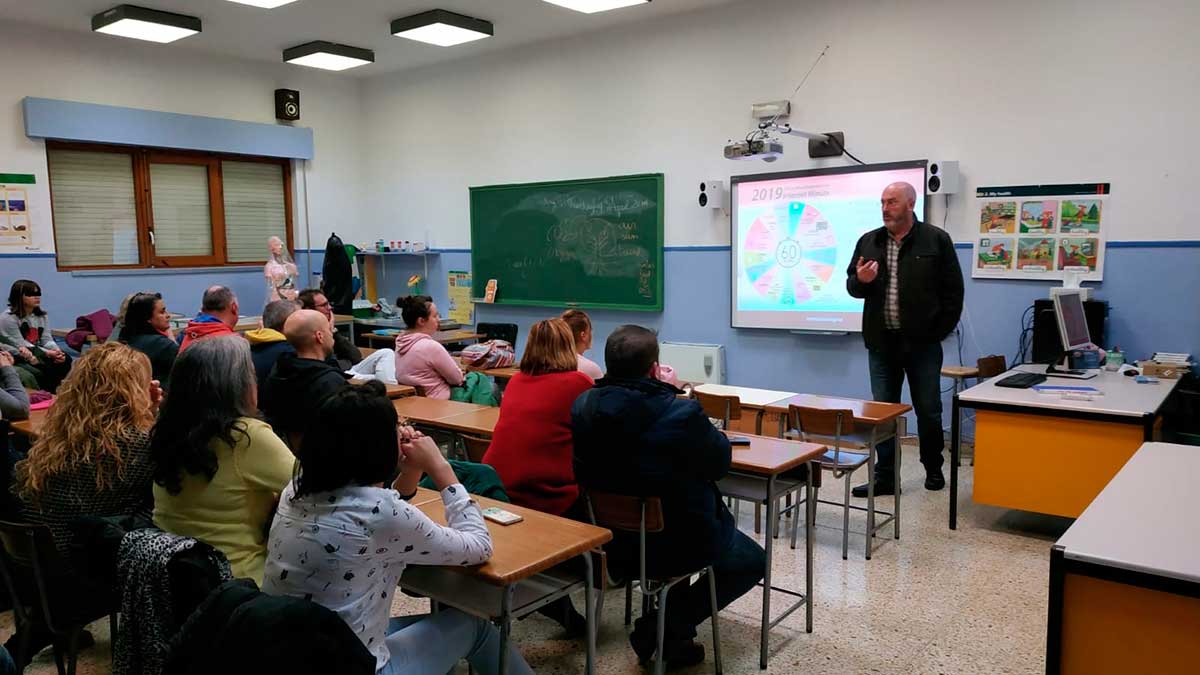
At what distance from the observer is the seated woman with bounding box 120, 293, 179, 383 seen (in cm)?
408

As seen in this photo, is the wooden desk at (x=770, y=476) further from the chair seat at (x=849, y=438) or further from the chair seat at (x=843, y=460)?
the chair seat at (x=849, y=438)

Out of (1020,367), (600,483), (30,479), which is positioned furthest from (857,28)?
(30,479)

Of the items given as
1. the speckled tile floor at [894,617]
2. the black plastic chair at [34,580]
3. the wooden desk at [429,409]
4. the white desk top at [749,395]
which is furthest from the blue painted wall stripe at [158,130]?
the white desk top at [749,395]

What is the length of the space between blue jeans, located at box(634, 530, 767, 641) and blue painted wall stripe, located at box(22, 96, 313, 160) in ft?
23.9

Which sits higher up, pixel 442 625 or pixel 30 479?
pixel 30 479

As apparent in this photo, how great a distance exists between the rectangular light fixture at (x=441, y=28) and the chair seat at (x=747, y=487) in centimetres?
517

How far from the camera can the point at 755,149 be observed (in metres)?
6.06

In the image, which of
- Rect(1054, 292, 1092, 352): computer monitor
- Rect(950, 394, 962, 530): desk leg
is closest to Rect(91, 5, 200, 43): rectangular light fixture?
Rect(950, 394, 962, 530): desk leg

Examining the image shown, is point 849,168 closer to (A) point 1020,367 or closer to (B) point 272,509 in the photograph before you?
(A) point 1020,367

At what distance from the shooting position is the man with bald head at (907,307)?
4609mm

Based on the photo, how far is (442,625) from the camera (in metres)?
2.09

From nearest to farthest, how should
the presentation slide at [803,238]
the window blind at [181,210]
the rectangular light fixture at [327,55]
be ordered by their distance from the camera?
the presentation slide at [803,238], the rectangular light fixture at [327,55], the window blind at [181,210]

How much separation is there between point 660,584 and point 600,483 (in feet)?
1.30

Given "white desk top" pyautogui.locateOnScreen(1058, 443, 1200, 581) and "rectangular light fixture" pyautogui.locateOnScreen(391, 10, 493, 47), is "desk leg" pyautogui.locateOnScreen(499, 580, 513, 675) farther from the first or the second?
"rectangular light fixture" pyautogui.locateOnScreen(391, 10, 493, 47)
